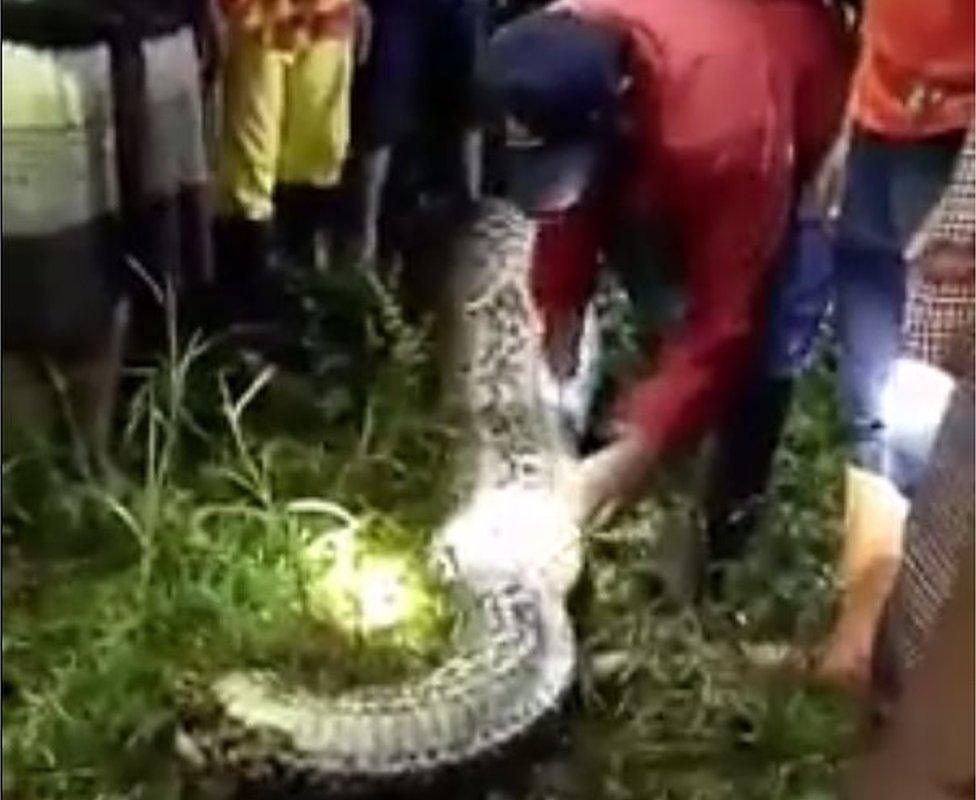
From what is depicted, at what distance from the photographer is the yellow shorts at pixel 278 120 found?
1119mm

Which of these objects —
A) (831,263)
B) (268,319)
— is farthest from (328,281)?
(831,263)

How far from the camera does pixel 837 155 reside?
44.9 inches

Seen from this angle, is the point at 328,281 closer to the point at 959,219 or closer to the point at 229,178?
the point at 229,178

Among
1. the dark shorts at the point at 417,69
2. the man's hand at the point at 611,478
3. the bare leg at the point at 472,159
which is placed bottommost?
the man's hand at the point at 611,478

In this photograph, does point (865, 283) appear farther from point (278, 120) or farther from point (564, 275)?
point (278, 120)

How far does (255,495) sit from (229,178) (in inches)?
5.0

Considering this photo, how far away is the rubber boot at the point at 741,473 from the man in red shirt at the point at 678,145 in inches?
0.5

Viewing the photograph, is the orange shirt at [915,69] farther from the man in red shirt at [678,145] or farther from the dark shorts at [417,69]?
the dark shorts at [417,69]

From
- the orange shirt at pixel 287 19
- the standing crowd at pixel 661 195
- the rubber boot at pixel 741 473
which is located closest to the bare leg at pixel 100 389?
the standing crowd at pixel 661 195

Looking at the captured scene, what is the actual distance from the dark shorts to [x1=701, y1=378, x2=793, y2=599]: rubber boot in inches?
6.4

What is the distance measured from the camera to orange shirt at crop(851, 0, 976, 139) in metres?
1.11

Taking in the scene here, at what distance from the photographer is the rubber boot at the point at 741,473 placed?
1163mm

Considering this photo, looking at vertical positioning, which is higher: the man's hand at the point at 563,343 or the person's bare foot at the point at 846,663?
the man's hand at the point at 563,343

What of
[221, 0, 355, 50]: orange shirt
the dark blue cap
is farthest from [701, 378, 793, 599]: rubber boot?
[221, 0, 355, 50]: orange shirt
